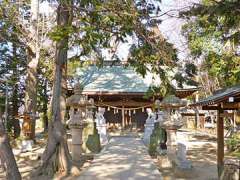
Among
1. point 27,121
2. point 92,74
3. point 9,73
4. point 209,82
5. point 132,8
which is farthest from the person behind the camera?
point 209,82

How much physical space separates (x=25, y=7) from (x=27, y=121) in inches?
275

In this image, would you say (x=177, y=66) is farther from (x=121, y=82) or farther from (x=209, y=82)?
(x=209, y=82)

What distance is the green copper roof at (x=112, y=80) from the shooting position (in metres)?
28.0

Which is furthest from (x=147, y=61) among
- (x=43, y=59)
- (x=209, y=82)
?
(x=209, y=82)

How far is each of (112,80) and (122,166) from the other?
17.5 meters

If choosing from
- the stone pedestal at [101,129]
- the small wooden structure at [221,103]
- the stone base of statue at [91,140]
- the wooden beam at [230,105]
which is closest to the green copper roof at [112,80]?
the stone pedestal at [101,129]

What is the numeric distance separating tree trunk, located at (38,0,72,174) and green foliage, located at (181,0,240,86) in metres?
4.37

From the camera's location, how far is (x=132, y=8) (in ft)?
31.3

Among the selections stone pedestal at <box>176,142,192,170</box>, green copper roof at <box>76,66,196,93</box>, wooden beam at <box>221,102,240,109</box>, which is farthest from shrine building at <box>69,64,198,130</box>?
wooden beam at <box>221,102,240,109</box>

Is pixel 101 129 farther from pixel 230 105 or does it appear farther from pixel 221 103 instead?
pixel 221 103

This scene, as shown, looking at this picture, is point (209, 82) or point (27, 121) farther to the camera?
point (209, 82)

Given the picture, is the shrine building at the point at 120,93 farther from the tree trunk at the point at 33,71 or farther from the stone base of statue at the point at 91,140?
the stone base of statue at the point at 91,140

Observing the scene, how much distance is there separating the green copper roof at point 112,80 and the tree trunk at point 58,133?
14.7 metres

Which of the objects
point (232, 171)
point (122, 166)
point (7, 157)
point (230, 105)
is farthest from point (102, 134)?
point (7, 157)
